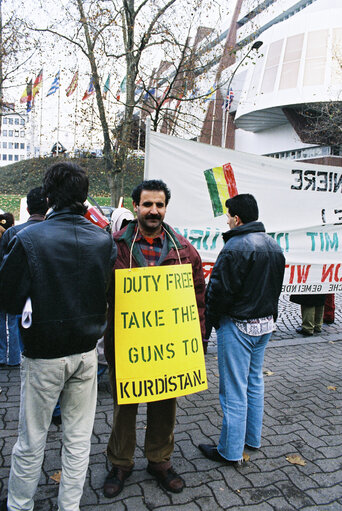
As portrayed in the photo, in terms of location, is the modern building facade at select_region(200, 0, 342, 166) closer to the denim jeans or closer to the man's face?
the man's face

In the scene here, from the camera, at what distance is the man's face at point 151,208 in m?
2.66

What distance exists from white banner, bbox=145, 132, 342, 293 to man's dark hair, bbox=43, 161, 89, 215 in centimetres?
183

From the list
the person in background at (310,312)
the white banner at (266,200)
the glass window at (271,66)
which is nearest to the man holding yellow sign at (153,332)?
the white banner at (266,200)

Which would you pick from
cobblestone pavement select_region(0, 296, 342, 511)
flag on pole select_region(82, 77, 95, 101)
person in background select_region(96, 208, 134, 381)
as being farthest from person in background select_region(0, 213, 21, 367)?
flag on pole select_region(82, 77, 95, 101)

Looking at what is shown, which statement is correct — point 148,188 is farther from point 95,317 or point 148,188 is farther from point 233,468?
point 233,468

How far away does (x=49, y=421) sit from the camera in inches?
86.2

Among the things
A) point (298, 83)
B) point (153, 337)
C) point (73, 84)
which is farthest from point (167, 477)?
point (298, 83)

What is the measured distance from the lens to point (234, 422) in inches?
115

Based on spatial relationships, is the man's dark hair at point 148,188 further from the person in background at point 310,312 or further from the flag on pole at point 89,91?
the flag on pole at point 89,91

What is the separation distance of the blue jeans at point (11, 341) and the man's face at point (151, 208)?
2587 millimetres

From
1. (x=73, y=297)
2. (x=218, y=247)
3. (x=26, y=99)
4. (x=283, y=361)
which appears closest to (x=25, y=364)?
(x=73, y=297)

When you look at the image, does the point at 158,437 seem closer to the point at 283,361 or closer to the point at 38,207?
the point at 38,207

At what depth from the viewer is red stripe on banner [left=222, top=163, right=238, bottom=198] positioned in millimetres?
4582

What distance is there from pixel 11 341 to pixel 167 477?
260cm
